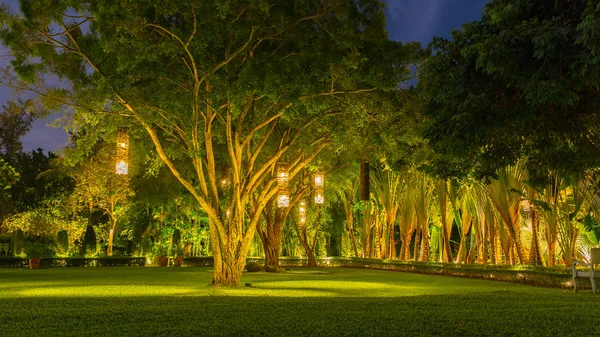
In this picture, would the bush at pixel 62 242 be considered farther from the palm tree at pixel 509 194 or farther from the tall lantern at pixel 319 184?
the palm tree at pixel 509 194

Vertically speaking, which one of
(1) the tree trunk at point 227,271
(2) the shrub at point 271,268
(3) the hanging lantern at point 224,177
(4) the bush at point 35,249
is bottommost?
(2) the shrub at point 271,268

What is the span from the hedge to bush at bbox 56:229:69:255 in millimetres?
2003

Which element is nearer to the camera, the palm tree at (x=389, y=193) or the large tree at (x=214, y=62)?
the large tree at (x=214, y=62)

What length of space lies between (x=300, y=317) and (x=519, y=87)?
12.9 ft

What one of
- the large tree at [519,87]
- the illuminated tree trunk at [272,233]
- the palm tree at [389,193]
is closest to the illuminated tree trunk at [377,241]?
the palm tree at [389,193]

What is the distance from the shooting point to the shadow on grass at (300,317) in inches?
261

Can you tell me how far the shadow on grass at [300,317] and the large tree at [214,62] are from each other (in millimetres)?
5917

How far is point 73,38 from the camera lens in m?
14.9

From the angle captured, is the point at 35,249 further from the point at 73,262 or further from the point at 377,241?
the point at 377,241

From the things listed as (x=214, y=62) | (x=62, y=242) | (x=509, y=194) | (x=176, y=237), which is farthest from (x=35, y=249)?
(x=509, y=194)

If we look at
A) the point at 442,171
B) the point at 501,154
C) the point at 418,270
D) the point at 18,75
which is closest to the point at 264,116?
the point at 18,75

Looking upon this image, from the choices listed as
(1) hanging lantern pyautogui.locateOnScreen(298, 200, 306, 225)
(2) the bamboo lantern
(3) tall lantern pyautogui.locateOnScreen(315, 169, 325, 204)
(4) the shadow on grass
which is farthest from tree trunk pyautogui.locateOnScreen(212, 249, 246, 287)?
(1) hanging lantern pyautogui.locateOnScreen(298, 200, 306, 225)

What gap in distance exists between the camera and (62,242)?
3098cm

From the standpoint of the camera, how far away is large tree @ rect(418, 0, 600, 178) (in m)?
5.78
